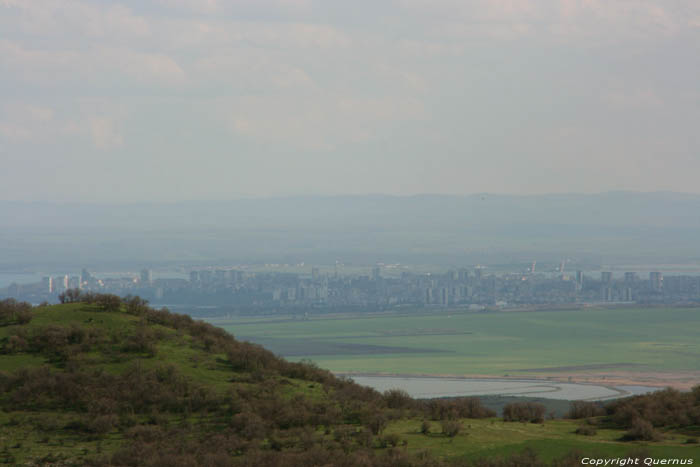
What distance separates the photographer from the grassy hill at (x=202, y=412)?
737 inches

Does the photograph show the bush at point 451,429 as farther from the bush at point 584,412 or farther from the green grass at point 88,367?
the bush at point 584,412

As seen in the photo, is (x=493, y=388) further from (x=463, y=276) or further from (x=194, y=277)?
(x=463, y=276)

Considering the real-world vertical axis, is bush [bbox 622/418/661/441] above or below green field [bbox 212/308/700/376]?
above

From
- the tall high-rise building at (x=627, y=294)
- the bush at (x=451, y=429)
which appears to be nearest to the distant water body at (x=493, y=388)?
the bush at (x=451, y=429)

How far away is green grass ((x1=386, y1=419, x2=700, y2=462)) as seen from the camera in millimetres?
19000

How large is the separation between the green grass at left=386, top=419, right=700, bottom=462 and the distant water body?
19.2 meters

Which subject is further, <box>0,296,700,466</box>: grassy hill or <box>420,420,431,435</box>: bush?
<box>420,420,431,435</box>: bush

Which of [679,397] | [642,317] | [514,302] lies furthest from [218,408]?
[514,302]

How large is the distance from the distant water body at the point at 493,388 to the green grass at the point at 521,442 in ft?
63.0

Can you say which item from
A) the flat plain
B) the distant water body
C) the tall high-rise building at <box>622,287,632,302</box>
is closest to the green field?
the flat plain

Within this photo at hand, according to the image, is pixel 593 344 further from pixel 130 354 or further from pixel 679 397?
pixel 130 354

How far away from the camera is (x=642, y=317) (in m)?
99.6

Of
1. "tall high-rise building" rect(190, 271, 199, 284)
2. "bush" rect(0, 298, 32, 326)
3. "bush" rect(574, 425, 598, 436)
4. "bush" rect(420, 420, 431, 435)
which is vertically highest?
"bush" rect(0, 298, 32, 326)

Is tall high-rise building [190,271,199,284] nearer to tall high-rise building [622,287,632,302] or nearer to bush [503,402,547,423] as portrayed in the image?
tall high-rise building [622,287,632,302]
